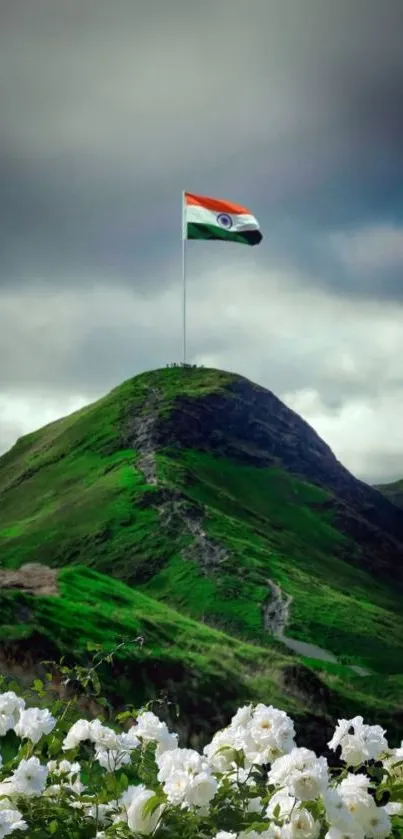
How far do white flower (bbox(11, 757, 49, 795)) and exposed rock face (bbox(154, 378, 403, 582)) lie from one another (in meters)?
69.6

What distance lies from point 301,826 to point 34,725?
2.21 m

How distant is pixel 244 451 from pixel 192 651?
55284 mm

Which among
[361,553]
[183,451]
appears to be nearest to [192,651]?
[183,451]

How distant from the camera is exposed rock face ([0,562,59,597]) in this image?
29.5 metres

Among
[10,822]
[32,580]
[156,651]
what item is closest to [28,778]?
[10,822]

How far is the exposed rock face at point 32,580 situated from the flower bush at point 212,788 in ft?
69.5

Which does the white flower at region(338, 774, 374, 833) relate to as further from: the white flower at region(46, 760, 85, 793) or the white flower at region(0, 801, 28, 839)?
the white flower at region(46, 760, 85, 793)

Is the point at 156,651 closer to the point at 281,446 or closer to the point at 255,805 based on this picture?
the point at 255,805

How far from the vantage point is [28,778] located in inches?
246

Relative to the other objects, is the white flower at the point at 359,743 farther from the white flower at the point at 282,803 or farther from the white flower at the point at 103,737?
the white flower at the point at 103,737

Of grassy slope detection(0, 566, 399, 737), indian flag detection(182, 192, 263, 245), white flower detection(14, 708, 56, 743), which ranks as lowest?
grassy slope detection(0, 566, 399, 737)

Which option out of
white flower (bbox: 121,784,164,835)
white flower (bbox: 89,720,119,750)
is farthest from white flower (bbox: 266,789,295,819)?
white flower (bbox: 89,720,119,750)

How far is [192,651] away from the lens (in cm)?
2941

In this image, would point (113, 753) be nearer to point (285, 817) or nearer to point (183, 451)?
point (285, 817)
